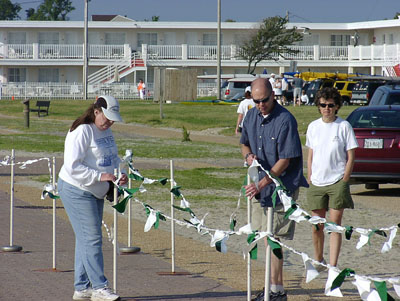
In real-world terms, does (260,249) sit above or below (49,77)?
below

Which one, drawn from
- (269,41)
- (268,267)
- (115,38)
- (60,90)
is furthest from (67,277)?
(115,38)

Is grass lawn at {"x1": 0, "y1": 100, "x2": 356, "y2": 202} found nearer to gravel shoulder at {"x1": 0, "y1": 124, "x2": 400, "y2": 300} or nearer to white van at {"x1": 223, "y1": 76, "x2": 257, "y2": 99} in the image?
gravel shoulder at {"x1": 0, "y1": 124, "x2": 400, "y2": 300}

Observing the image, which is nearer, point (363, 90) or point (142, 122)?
point (142, 122)

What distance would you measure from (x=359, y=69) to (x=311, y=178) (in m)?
67.6

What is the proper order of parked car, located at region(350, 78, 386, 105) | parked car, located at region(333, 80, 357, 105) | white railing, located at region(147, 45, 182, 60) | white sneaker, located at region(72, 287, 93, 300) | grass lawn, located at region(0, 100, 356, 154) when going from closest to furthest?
white sneaker, located at region(72, 287, 93, 300) < grass lawn, located at region(0, 100, 356, 154) < parked car, located at region(350, 78, 386, 105) < parked car, located at region(333, 80, 357, 105) < white railing, located at region(147, 45, 182, 60)

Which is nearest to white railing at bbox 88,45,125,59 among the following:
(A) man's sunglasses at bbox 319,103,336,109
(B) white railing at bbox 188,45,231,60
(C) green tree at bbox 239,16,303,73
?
(B) white railing at bbox 188,45,231,60

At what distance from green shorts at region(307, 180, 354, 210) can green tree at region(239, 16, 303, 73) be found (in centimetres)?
6148

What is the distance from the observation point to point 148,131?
32719 mm

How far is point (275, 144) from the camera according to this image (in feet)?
22.8

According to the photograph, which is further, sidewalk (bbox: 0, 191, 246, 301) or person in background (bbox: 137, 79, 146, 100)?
person in background (bbox: 137, 79, 146, 100)

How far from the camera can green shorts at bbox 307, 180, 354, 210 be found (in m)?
8.11

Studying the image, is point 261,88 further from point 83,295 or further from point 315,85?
point 315,85

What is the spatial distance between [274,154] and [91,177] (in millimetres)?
1510

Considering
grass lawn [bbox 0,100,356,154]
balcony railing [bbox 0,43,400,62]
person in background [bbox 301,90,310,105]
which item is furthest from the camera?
balcony railing [bbox 0,43,400,62]
